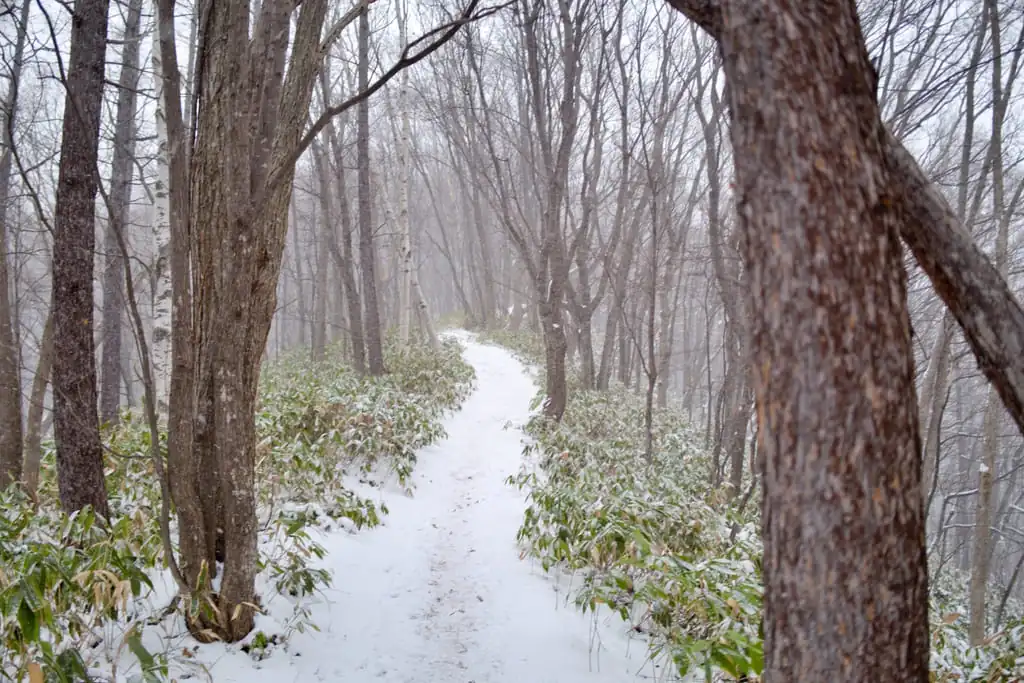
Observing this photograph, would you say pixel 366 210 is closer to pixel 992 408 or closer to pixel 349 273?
pixel 349 273

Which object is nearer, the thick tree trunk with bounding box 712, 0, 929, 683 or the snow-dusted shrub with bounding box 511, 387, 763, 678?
the thick tree trunk with bounding box 712, 0, 929, 683

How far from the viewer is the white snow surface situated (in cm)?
317

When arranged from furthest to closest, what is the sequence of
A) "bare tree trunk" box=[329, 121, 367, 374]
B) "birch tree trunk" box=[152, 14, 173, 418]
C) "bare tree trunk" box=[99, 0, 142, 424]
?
"bare tree trunk" box=[329, 121, 367, 374] → "bare tree trunk" box=[99, 0, 142, 424] → "birch tree trunk" box=[152, 14, 173, 418]

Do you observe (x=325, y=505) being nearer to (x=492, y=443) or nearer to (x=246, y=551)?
(x=246, y=551)

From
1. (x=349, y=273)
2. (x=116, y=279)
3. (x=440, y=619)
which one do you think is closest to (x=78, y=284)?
(x=440, y=619)

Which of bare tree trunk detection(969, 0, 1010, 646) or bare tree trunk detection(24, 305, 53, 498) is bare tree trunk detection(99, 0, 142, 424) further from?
bare tree trunk detection(969, 0, 1010, 646)

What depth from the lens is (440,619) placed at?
3.81 metres

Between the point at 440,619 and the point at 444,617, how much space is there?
0.04m

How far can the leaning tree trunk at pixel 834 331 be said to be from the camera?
140cm

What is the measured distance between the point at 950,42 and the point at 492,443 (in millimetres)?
7842

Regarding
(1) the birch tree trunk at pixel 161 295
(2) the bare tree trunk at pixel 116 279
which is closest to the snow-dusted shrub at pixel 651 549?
(1) the birch tree trunk at pixel 161 295

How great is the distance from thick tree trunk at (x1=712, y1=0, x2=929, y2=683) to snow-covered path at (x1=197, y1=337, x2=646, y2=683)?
217 cm

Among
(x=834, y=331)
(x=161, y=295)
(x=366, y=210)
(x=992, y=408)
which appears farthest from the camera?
(x=366, y=210)

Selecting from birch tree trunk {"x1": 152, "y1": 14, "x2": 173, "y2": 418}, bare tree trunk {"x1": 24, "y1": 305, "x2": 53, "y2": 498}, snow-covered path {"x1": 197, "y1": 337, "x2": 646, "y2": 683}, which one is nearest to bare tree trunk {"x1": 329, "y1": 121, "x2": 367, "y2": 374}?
birch tree trunk {"x1": 152, "y1": 14, "x2": 173, "y2": 418}
